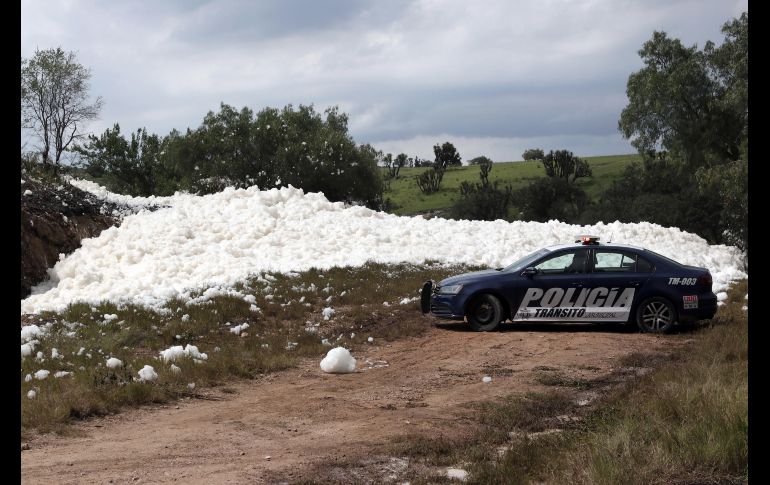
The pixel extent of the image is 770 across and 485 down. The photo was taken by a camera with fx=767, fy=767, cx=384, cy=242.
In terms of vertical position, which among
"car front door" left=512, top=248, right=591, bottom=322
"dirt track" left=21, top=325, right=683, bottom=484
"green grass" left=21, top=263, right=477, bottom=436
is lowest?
"dirt track" left=21, top=325, right=683, bottom=484

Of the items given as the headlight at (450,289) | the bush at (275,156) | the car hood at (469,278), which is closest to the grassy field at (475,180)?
the bush at (275,156)

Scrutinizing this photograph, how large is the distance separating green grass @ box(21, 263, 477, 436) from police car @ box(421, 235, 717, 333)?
1558 mm

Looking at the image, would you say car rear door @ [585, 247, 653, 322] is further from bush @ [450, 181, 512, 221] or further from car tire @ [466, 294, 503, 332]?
bush @ [450, 181, 512, 221]

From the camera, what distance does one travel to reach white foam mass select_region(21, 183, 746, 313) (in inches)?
704

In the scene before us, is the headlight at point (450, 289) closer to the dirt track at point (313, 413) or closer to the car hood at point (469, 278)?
the car hood at point (469, 278)

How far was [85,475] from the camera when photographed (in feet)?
20.7

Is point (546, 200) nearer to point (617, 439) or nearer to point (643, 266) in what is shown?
point (643, 266)

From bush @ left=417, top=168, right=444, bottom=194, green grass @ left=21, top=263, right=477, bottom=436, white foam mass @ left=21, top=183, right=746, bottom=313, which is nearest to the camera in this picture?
green grass @ left=21, top=263, right=477, bottom=436

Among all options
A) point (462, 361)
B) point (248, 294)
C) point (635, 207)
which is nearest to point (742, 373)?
point (462, 361)

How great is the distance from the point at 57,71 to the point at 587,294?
129ft

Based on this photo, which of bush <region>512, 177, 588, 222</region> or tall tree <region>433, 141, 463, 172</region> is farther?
tall tree <region>433, 141, 463, 172</region>

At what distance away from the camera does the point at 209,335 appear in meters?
13.1

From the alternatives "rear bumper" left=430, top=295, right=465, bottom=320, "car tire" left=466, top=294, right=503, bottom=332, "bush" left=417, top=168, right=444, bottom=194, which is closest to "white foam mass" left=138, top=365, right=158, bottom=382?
"rear bumper" left=430, top=295, right=465, bottom=320

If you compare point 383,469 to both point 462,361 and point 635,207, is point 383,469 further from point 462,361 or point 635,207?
point 635,207
